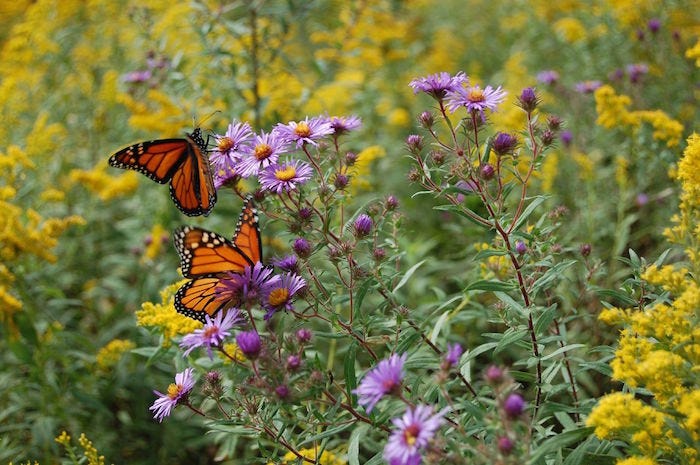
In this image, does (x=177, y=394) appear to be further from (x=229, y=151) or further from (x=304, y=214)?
(x=229, y=151)

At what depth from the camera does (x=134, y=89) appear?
15.8 feet

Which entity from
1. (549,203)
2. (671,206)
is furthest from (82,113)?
(671,206)

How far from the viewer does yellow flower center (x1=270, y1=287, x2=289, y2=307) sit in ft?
6.84

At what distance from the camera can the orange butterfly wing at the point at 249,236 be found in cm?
227

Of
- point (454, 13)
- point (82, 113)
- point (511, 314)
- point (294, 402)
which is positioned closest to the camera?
point (294, 402)

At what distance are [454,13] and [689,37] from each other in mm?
3352

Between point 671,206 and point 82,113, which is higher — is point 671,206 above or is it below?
above

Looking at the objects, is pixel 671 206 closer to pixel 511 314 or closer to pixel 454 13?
pixel 511 314

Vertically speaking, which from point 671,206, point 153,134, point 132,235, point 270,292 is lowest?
point 132,235

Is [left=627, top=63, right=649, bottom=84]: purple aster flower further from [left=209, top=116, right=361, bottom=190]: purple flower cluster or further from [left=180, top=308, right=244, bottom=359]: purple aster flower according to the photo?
[left=180, top=308, right=244, bottom=359]: purple aster flower

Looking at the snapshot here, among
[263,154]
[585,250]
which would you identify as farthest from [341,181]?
[585,250]

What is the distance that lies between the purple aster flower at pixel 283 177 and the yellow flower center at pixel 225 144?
0.24 m

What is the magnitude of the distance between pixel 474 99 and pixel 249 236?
0.92 meters

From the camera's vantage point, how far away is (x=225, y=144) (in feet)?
8.09
